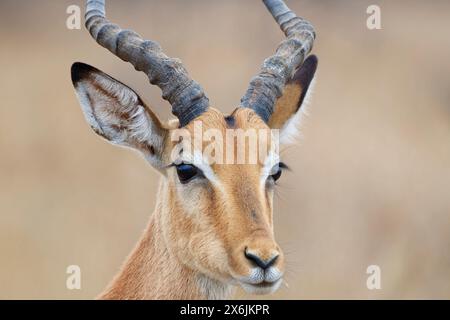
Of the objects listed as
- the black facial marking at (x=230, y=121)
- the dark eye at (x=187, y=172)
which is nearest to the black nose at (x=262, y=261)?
the dark eye at (x=187, y=172)

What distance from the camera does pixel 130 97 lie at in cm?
848

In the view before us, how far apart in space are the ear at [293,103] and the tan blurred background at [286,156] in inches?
252

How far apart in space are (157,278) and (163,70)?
1.65 m

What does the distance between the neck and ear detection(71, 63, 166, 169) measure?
1.66 feet

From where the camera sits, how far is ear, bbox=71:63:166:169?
8.45 m

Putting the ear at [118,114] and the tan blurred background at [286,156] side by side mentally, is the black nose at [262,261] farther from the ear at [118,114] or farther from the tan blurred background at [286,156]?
the tan blurred background at [286,156]

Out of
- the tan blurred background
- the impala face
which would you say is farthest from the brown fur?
the tan blurred background

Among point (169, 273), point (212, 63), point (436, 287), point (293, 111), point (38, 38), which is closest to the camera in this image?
point (169, 273)

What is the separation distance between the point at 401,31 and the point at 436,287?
6.73 metres

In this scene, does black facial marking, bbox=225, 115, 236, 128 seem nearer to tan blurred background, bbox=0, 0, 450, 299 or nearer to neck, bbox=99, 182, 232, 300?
neck, bbox=99, 182, 232, 300

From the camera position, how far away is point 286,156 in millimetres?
17344

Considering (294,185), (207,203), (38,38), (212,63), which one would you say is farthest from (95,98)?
(38,38)

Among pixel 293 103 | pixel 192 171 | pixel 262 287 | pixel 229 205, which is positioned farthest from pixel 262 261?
pixel 293 103

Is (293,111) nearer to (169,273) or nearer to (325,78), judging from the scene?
(169,273)
